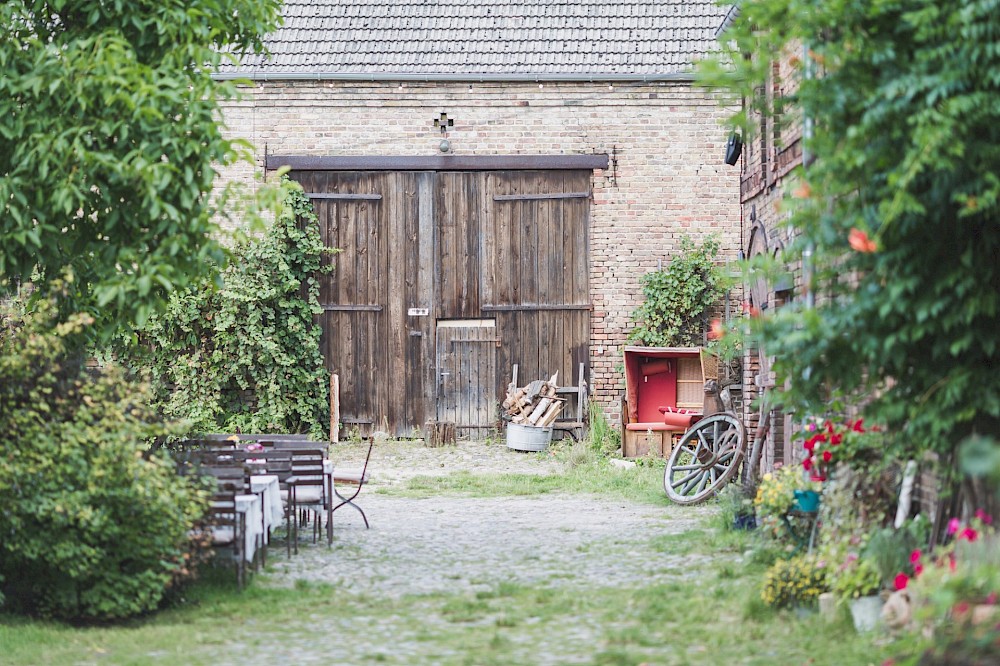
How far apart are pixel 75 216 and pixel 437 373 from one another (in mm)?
8699

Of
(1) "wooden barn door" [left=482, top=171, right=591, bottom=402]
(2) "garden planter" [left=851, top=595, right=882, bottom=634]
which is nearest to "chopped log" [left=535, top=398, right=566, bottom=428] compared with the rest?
(1) "wooden barn door" [left=482, top=171, right=591, bottom=402]

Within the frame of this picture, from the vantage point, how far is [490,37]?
16.6m

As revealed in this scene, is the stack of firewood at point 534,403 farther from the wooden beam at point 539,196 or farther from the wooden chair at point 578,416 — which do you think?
the wooden beam at point 539,196

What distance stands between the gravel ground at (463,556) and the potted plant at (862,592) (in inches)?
56.4

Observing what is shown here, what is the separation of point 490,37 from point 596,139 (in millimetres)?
2088

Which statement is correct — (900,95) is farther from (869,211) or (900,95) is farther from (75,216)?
(75,216)

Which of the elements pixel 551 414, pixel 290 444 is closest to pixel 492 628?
pixel 290 444

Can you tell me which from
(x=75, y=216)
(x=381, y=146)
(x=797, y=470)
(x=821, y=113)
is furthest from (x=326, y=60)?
(x=821, y=113)

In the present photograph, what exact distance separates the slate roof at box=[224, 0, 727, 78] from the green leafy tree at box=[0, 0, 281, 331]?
8403mm

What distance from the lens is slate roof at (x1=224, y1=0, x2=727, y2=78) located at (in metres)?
16.2

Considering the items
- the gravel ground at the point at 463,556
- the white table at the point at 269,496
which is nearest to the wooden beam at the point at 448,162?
the gravel ground at the point at 463,556

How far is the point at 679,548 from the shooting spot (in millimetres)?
9367

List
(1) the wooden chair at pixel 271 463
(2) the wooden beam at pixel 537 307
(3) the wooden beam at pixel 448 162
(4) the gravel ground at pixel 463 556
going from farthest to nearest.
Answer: (2) the wooden beam at pixel 537 307 < (3) the wooden beam at pixel 448 162 < (1) the wooden chair at pixel 271 463 < (4) the gravel ground at pixel 463 556

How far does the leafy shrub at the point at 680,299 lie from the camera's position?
1580 cm
